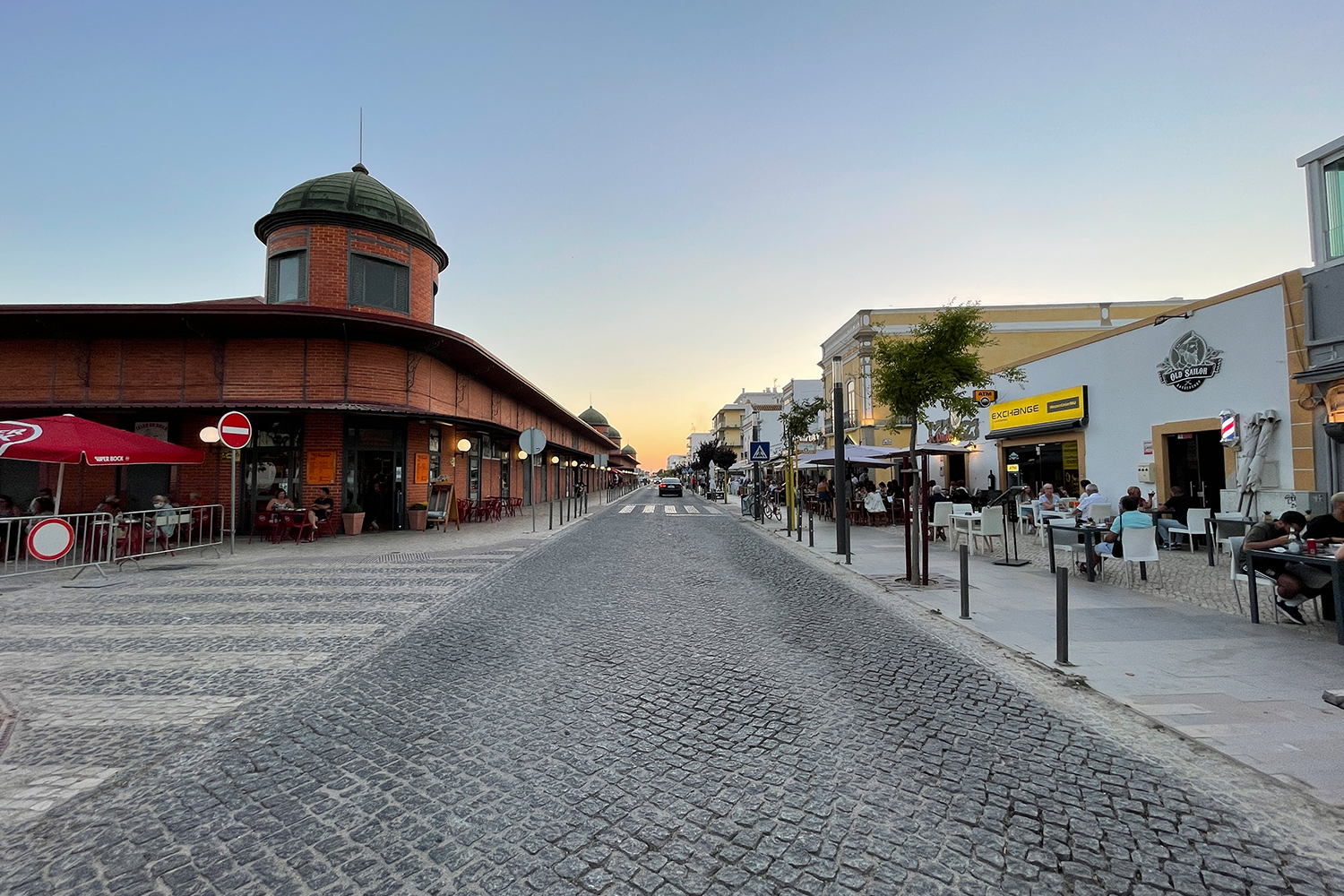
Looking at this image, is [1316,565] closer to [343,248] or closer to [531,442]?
[531,442]

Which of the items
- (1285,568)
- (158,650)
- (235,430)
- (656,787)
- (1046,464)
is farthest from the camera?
(1046,464)

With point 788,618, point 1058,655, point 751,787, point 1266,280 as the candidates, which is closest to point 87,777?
point 751,787

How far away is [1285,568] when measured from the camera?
21.2 feet

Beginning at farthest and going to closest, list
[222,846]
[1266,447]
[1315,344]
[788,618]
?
[1266,447] → [1315,344] → [788,618] → [222,846]

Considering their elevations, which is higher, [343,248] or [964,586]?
[343,248]

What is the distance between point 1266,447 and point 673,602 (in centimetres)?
1196

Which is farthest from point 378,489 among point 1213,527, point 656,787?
point 1213,527

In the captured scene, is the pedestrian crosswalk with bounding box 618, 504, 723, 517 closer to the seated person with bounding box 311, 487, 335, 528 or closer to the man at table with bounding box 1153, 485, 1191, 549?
the seated person with bounding box 311, 487, 335, 528

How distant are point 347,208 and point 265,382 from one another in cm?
659

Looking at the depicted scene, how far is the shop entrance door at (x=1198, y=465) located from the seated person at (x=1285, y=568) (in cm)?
738

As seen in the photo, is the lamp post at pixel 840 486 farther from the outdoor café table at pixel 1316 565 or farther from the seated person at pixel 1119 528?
the outdoor café table at pixel 1316 565

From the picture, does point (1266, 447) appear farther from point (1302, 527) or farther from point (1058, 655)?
point (1058, 655)

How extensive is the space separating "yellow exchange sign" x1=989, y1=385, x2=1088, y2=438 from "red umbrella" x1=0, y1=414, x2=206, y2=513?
875 inches

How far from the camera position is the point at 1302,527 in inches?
277
